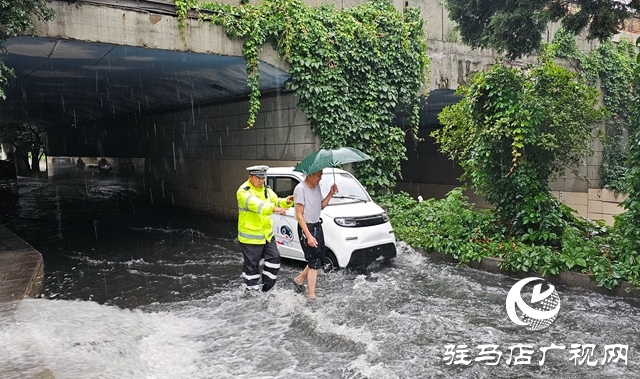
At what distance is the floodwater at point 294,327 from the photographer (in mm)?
4711

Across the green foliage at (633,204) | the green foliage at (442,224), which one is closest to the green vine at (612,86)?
the green foliage at (442,224)

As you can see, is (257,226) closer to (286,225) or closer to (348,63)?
(286,225)

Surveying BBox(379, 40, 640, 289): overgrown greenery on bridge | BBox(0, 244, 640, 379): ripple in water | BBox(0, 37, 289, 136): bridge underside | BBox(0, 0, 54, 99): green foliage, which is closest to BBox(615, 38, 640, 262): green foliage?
BBox(379, 40, 640, 289): overgrown greenery on bridge

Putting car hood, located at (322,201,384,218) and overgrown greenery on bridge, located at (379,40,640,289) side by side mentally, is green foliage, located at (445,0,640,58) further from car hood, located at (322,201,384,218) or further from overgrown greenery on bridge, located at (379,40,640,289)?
car hood, located at (322,201,384,218)

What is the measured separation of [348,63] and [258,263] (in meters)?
6.69

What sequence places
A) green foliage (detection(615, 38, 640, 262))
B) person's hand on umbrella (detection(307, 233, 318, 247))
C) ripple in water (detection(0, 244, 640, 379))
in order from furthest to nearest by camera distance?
green foliage (detection(615, 38, 640, 262)) → person's hand on umbrella (detection(307, 233, 318, 247)) → ripple in water (detection(0, 244, 640, 379))

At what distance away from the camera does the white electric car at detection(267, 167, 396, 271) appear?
8.10 m

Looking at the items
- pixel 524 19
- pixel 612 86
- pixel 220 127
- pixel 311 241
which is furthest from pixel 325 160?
pixel 612 86

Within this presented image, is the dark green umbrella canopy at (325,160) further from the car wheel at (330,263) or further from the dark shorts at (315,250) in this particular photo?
the car wheel at (330,263)

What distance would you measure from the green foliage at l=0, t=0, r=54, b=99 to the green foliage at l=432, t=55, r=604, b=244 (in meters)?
7.58

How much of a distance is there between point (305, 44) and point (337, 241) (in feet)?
17.7

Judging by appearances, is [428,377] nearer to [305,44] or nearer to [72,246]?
[305,44]

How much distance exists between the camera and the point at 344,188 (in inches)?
366

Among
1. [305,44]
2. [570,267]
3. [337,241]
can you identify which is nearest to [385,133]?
[305,44]
